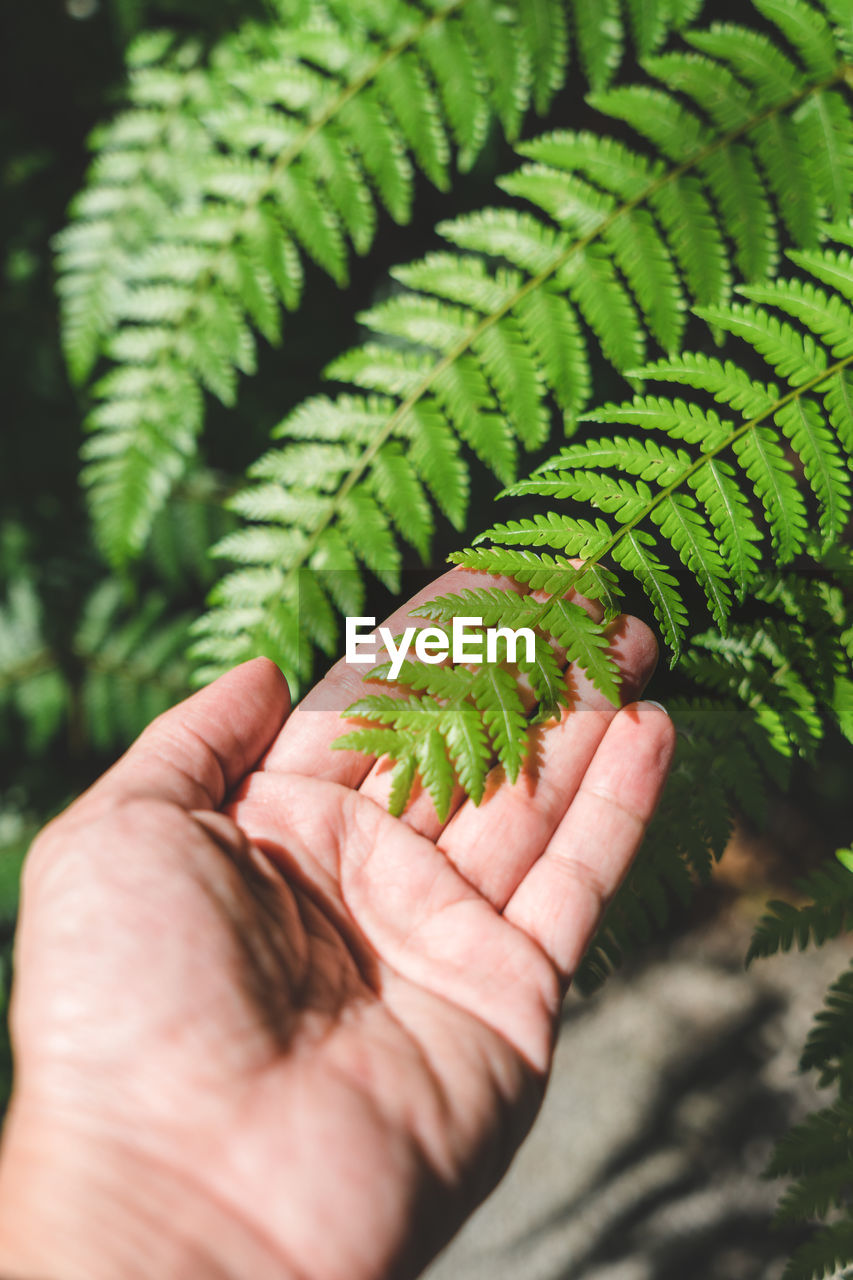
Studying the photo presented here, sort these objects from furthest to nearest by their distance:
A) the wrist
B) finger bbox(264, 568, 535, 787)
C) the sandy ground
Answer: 1. the sandy ground
2. finger bbox(264, 568, 535, 787)
3. the wrist

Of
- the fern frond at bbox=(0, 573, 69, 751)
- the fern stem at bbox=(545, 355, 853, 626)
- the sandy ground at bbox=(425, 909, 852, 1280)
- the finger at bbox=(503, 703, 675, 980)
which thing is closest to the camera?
the fern stem at bbox=(545, 355, 853, 626)

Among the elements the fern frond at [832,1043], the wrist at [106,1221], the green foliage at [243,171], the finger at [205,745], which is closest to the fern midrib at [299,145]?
the green foliage at [243,171]

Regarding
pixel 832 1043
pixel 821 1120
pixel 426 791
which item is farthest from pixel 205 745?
pixel 821 1120

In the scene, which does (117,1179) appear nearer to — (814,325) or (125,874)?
(125,874)

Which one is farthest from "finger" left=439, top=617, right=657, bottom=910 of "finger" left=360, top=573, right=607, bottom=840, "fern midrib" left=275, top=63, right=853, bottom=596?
"fern midrib" left=275, top=63, right=853, bottom=596

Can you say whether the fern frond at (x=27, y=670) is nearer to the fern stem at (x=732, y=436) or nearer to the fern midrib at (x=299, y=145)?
the fern midrib at (x=299, y=145)

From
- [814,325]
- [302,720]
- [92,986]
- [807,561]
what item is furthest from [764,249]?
[92,986]

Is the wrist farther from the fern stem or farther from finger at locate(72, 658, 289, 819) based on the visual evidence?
the fern stem
